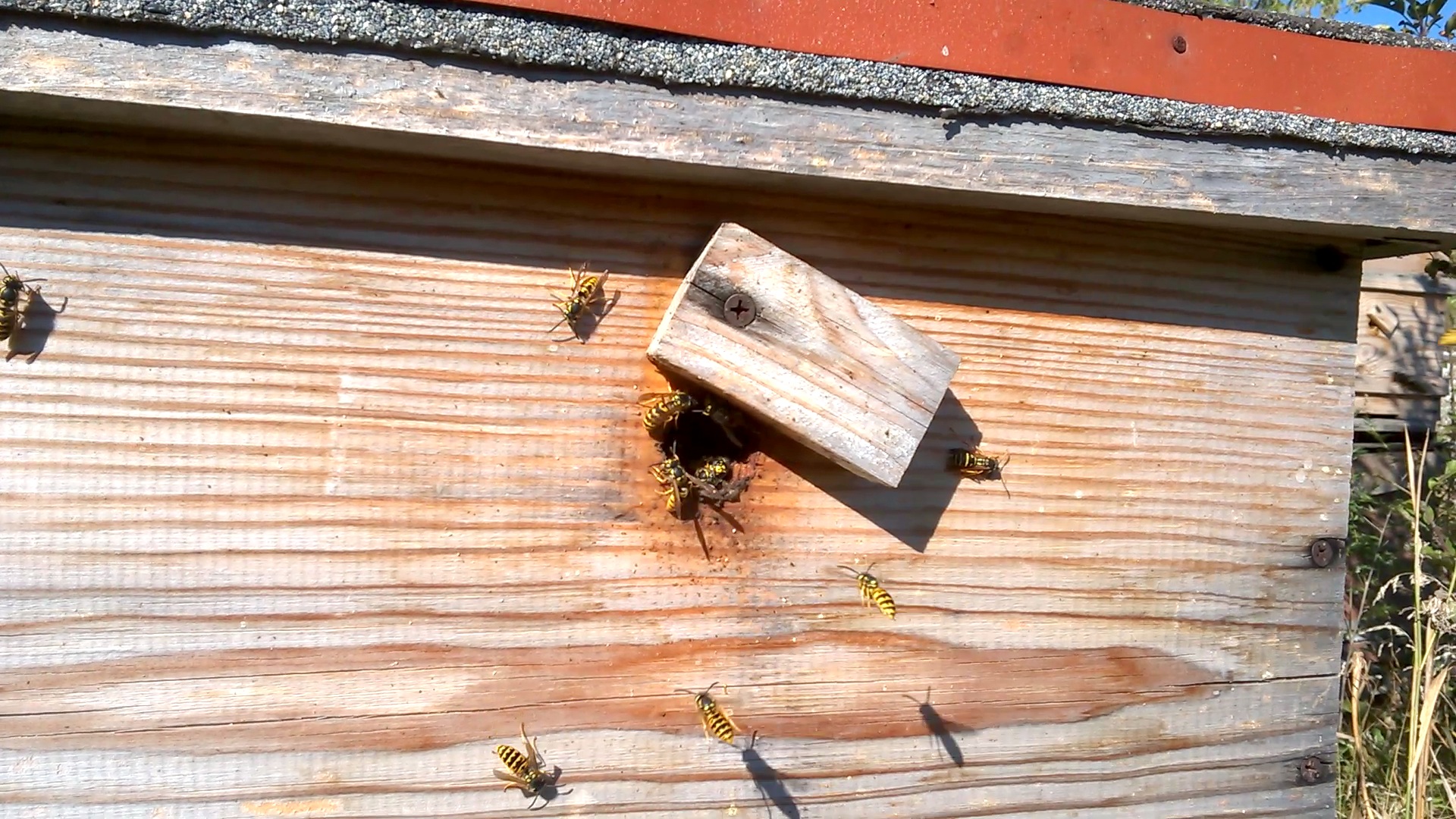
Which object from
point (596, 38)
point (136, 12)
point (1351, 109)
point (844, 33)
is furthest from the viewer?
point (1351, 109)

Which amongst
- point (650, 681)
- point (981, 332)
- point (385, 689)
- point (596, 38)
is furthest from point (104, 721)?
point (981, 332)

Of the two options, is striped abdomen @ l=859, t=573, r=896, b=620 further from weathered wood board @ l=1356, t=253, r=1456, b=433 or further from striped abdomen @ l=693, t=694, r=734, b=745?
weathered wood board @ l=1356, t=253, r=1456, b=433

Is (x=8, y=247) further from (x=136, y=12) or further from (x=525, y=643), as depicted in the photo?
(x=525, y=643)

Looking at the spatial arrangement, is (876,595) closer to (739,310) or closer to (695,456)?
(695,456)

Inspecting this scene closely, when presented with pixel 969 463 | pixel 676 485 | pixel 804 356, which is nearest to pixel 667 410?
pixel 676 485

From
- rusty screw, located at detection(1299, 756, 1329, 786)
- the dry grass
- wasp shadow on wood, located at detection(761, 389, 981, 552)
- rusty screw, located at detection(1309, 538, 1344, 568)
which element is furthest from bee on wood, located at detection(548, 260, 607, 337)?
the dry grass

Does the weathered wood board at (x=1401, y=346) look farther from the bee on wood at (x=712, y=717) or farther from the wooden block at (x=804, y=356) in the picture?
the bee on wood at (x=712, y=717)

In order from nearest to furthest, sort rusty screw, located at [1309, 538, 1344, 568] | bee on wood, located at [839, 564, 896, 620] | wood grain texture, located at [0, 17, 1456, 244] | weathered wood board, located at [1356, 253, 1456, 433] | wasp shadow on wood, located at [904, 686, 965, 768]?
wood grain texture, located at [0, 17, 1456, 244] → bee on wood, located at [839, 564, 896, 620] → wasp shadow on wood, located at [904, 686, 965, 768] → rusty screw, located at [1309, 538, 1344, 568] → weathered wood board, located at [1356, 253, 1456, 433]
